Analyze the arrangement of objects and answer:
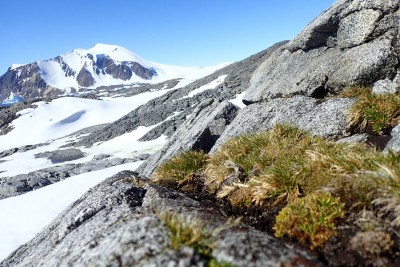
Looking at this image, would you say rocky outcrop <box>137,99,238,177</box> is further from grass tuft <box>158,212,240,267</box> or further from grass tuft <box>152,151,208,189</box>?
grass tuft <box>158,212,240,267</box>

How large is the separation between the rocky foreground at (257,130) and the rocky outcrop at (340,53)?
39 mm

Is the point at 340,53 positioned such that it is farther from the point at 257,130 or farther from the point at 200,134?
the point at 200,134

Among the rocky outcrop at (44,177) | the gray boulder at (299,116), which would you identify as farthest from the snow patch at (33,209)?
the gray boulder at (299,116)

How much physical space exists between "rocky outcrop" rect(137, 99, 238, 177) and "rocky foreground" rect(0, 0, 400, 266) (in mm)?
62

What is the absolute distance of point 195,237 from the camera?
4.48 meters

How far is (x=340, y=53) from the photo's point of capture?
1484 cm

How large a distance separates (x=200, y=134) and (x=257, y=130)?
3.24 metres

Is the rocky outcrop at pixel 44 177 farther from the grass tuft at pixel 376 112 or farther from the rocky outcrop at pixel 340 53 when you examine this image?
the grass tuft at pixel 376 112

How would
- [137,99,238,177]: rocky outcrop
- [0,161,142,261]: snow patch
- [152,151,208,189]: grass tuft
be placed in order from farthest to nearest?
1. [0,161,142,261]: snow patch
2. [137,99,238,177]: rocky outcrop
3. [152,151,208,189]: grass tuft

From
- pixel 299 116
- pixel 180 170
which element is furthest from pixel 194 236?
pixel 299 116

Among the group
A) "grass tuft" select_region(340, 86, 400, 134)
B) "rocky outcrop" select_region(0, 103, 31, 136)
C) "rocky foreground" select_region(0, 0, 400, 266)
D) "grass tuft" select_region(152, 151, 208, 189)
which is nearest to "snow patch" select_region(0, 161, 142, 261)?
"rocky foreground" select_region(0, 0, 400, 266)

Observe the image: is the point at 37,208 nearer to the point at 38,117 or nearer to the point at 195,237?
the point at 195,237

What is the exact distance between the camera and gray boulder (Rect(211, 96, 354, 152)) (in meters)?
11.5

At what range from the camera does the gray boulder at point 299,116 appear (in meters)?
11.5
